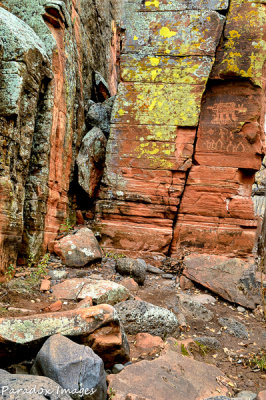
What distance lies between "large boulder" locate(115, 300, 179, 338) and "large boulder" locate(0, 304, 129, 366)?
0.66m

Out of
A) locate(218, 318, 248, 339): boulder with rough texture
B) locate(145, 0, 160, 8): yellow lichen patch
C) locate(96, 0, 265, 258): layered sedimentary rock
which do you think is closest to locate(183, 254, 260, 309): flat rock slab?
locate(218, 318, 248, 339): boulder with rough texture

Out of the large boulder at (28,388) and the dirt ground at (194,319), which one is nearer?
the large boulder at (28,388)

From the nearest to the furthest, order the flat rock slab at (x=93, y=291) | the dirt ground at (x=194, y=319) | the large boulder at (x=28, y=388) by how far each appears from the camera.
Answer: the large boulder at (x=28, y=388)
the dirt ground at (x=194, y=319)
the flat rock slab at (x=93, y=291)

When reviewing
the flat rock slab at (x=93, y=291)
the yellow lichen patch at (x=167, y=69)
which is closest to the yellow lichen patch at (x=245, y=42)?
the yellow lichen patch at (x=167, y=69)

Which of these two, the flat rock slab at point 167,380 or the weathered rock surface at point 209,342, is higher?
the flat rock slab at point 167,380

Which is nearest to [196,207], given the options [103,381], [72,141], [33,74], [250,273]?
[250,273]

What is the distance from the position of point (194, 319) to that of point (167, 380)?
2.10 metres

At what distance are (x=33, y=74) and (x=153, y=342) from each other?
5315 millimetres

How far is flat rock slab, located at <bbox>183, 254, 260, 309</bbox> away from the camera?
18.4ft

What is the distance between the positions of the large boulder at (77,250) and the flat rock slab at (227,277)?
216cm

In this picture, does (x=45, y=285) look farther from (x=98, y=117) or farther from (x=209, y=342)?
(x=98, y=117)

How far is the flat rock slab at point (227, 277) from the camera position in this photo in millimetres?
5621

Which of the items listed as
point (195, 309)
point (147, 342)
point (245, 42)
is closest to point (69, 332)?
point (147, 342)

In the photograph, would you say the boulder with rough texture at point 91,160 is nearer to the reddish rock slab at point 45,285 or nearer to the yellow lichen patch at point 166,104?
the yellow lichen patch at point 166,104
